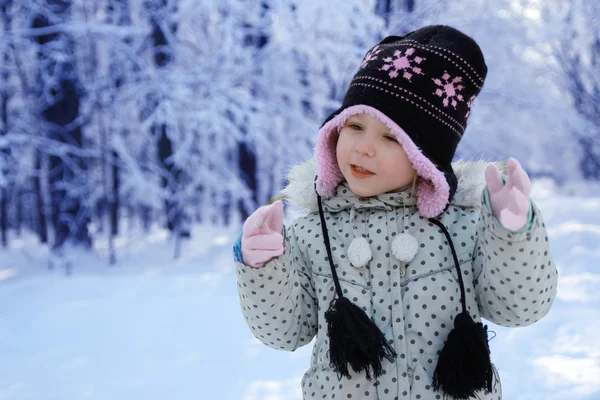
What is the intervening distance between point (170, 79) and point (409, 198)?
5.21 m

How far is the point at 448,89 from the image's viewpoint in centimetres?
134

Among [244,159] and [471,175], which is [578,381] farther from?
[244,159]

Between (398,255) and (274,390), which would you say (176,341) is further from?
(398,255)

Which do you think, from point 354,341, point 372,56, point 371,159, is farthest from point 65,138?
point 354,341

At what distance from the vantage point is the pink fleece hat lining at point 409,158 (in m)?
1.30

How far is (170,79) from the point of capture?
6.09 m

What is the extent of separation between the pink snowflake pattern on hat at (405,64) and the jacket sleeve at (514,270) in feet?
1.23

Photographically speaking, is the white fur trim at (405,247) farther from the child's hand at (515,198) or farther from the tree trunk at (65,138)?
the tree trunk at (65,138)

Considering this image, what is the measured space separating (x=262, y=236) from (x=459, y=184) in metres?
0.56

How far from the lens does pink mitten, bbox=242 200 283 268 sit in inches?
46.4

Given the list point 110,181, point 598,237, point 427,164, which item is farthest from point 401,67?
point 110,181

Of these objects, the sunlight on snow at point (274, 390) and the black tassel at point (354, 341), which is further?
the sunlight on snow at point (274, 390)

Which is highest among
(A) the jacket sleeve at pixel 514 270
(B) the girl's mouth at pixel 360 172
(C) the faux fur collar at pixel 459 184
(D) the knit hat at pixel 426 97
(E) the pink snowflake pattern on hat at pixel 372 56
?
(E) the pink snowflake pattern on hat at pixel 372 56

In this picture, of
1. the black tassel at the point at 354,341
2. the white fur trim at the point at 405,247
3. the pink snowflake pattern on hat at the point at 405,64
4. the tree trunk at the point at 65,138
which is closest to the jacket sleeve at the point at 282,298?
the black tassel at the point at 354,341
